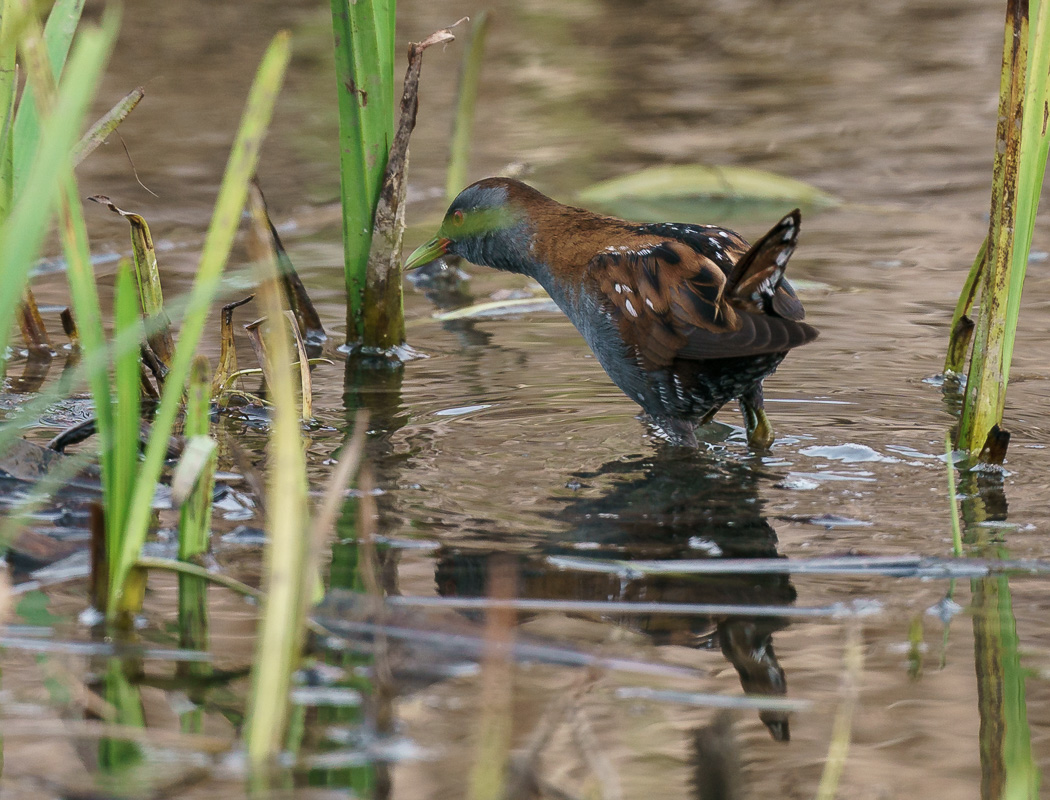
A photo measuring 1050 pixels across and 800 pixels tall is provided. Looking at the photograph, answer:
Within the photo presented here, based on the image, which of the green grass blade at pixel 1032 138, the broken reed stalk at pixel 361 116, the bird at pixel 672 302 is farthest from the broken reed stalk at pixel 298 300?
the green grass blade at pixel 1032 138

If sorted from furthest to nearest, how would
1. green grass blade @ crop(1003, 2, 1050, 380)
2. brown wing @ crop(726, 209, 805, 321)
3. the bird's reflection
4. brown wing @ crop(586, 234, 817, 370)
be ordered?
brown wing @ crop(586, 234, 817, 370) → brown wing @ crop(726, 209, 805, 321) → green grass blade @ crop(1003, 2, 1050, 380) → the bird's reflection

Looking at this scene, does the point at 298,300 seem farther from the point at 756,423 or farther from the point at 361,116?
the point at 756,423

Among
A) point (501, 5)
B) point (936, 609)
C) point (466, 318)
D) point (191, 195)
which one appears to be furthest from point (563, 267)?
point (501, 5)

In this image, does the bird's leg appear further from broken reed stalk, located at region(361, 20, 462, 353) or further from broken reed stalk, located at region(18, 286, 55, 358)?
broken reed stalk, located at region(18, 286, 55, 358)

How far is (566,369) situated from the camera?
435 centimetres

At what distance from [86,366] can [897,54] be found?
27.0 ft

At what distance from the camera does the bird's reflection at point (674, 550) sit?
7.39 ft

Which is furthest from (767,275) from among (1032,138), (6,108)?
(6,108)

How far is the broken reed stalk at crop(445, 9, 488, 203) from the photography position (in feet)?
16.6

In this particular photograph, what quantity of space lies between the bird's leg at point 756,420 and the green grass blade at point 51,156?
Answer: 86.4 inches

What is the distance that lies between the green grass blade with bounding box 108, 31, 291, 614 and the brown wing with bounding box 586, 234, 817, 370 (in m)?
1.63

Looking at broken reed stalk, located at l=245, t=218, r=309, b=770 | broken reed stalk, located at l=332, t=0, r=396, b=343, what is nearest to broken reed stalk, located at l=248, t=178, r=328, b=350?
broken reed stalk, located at l=332, t=0, r=396, b=343

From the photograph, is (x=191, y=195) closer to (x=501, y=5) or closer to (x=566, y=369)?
(x=566, y=369)

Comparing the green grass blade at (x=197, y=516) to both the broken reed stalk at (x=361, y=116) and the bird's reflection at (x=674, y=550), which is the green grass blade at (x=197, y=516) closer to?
the bird's reflection at (x=674, y=550)
